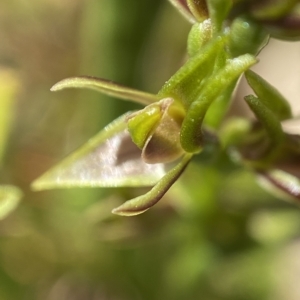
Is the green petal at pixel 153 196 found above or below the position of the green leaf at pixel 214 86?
below

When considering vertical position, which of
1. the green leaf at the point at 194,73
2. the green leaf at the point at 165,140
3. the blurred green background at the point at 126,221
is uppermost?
the green leaf at the point at 194,73

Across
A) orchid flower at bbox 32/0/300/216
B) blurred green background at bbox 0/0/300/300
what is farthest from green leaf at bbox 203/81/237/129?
blurred green background at bbox 0/0/300/300

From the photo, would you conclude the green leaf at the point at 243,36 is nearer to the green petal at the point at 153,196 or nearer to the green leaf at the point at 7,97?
the green petal at the point at 153,196

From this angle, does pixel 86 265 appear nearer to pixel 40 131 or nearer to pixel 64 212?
pixel 64 212

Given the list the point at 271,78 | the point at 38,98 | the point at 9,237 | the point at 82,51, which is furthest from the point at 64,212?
the point at 271,78

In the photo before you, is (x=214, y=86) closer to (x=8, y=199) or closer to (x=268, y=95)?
(x=268, y=95)

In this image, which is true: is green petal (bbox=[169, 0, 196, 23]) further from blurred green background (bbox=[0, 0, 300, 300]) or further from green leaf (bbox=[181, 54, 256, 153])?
blurred green background (bbox=[0, 0, 300, 300])

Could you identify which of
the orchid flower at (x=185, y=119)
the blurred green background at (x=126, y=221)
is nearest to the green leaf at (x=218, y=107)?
the orchid flower at (x=185, y=119)
